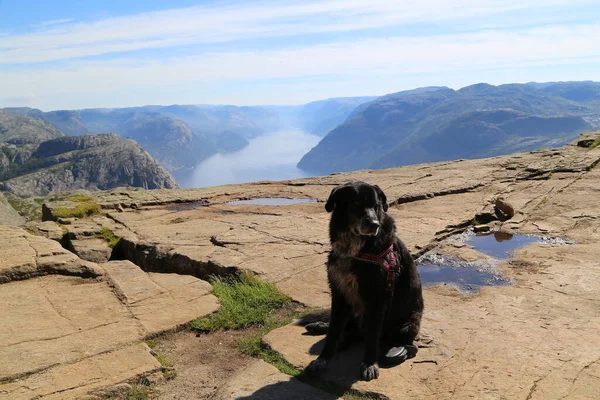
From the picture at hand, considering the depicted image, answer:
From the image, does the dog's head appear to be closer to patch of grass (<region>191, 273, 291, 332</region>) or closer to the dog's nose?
the dog's nose

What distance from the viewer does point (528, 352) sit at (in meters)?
4.86

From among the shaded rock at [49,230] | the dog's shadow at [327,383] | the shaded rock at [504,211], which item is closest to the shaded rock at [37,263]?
the shaded rock at [49,230]

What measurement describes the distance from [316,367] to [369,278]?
1.07 m

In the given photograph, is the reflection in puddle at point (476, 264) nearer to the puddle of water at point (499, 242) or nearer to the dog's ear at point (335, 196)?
the puddle of water at point (499, 242)

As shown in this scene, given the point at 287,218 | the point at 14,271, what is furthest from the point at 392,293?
the point at 287,218

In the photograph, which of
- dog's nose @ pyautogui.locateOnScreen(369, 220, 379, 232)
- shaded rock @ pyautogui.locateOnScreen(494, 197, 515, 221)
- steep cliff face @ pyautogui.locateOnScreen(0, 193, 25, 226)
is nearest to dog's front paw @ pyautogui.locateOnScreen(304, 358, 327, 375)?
dog's nose @ pyautogui.locateOnScreen(369, 220, 379, 232)

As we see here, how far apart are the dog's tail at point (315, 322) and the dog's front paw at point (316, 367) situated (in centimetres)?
89

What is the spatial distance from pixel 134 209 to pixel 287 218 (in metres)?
5.66

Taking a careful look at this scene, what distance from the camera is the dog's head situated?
4.30 m

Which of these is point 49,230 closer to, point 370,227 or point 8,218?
point 8,218

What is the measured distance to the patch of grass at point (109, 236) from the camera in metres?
10.7

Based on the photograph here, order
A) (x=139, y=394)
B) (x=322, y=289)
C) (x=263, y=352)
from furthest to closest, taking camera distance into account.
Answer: (x=322, y=289)
(x=263, y=352)
(x=139, y=394)

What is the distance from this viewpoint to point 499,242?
9797 millimetres

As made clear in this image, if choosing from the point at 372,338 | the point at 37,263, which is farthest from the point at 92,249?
the point at 372,338
